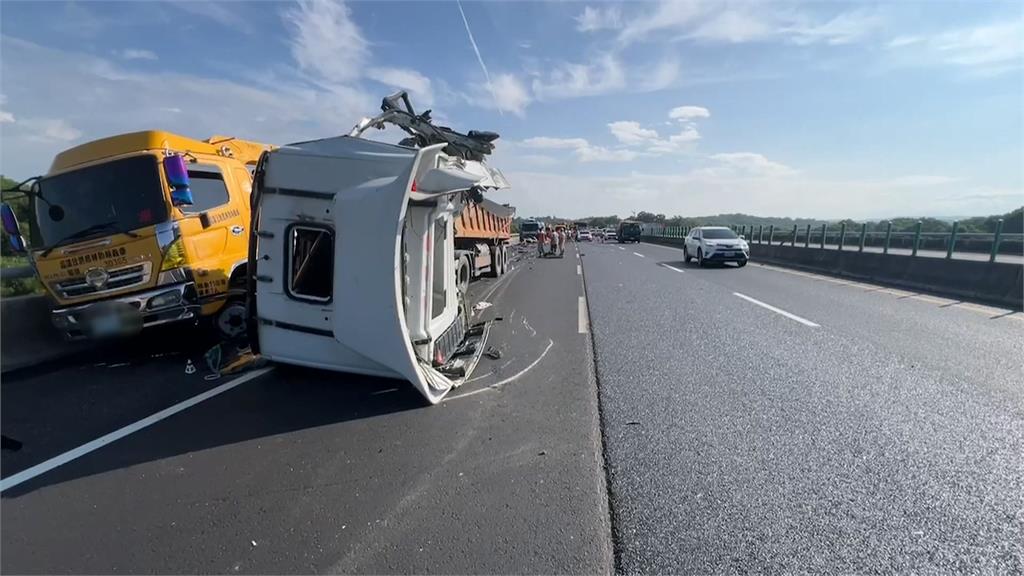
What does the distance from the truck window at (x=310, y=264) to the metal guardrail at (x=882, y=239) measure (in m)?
18.2

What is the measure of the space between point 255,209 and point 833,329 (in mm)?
8191

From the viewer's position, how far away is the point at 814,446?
3920 mm

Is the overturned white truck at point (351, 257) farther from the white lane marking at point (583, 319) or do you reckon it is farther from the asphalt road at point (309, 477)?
the white lane marking at point (583, 319)

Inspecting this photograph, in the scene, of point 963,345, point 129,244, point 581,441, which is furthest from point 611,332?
point 129,244

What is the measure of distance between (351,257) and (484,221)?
10.2m

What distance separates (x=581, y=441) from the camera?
4.08 meters

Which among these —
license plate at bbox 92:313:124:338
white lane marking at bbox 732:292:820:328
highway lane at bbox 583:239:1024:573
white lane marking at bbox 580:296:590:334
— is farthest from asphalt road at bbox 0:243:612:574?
white lane marking at bbox 732:292:820:328

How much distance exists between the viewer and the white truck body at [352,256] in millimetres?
4562

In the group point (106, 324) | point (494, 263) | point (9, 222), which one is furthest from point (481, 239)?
point (9, 222)

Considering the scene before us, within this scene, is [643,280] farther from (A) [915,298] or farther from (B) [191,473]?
(B) [191,473]

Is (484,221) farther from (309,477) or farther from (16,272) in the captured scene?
(309,477)

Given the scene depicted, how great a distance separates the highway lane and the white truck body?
208 centimetres

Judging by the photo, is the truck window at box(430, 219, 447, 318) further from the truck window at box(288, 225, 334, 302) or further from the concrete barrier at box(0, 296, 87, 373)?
the concrete barrier at box(0, 296, 87, 373)

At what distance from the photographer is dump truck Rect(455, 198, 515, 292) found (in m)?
11.3
